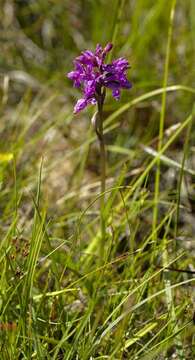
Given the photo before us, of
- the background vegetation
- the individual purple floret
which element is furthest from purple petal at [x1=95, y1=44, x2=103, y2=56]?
the background vegetation

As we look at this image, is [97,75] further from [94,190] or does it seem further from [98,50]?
[94,190]

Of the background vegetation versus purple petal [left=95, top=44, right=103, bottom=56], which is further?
purple petal [left=95, top=44, right=103, bottom=56]

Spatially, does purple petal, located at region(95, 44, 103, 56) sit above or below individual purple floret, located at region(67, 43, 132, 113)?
above

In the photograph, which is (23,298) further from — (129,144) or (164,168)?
(129,144)

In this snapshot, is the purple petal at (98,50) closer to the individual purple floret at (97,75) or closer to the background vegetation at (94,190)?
the individual purple floret at (97,75)

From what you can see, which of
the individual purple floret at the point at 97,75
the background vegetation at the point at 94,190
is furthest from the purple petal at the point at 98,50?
the background vegetation at the point at 94,190

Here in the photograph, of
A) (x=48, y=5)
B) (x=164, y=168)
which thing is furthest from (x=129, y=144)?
(x=48, y=5)

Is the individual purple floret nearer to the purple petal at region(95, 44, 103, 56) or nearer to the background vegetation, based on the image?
the purple petal at region(95, 44, 103, 56)

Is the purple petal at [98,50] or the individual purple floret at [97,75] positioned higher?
the purple petal at [98,50]
